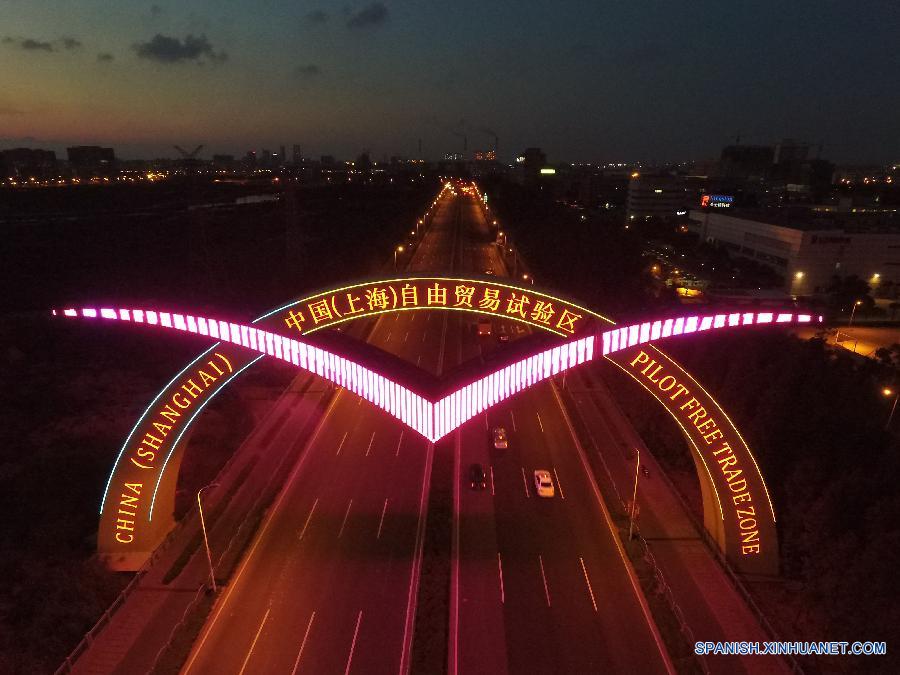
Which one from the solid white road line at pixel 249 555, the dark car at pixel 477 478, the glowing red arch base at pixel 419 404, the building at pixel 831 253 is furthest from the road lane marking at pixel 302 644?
the building at pixel 831 253

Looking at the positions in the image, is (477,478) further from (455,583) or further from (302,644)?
(302,644)

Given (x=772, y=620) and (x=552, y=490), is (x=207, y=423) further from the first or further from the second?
(x=772, y=620)

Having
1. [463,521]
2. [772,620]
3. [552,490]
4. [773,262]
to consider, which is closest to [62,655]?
[463,521]

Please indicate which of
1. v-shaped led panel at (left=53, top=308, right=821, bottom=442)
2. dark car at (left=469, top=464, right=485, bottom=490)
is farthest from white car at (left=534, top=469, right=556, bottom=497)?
v-shaped led panel at (left=53, top=308, right=821, bottom=442)

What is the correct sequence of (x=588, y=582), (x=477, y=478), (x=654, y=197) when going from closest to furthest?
(x=588, y=582) → (x=477, y=478) → (x=654, y=197)

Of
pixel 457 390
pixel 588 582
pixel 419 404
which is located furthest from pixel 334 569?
pixel 588 582

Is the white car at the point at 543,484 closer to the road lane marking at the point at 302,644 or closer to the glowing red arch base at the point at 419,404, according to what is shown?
the glowing red arch base at the point at 419,404
